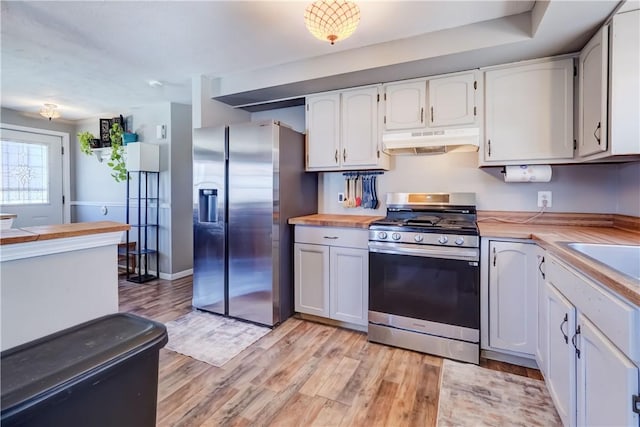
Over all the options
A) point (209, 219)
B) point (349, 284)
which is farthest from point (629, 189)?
point (209, 219)

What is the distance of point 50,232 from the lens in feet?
4.25

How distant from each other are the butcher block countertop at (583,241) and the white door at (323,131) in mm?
1396

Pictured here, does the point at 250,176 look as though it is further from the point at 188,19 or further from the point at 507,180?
the point at 507,180

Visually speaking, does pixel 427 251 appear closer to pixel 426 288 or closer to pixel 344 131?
pixel 426 288

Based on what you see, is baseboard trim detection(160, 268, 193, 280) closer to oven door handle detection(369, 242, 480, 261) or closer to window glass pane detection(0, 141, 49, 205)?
window glass pane detection(0, 141, 49, 205)

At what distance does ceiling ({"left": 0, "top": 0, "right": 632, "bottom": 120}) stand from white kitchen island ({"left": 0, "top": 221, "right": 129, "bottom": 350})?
146 centimetres

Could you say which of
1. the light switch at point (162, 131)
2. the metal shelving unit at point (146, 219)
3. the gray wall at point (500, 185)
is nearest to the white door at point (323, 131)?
the gray wall at point (500, 185)

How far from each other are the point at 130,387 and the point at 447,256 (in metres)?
1.94

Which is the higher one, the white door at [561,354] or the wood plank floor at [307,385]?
the white door at [561,354]

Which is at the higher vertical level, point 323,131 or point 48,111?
point 48,111

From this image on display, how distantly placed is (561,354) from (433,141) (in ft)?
4.98

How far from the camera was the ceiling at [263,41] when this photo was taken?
1907 millimetres

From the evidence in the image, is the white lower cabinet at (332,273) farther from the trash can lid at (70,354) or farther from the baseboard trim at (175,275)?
the baseboard trim at (175,275)

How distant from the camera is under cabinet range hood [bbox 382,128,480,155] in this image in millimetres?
2287
